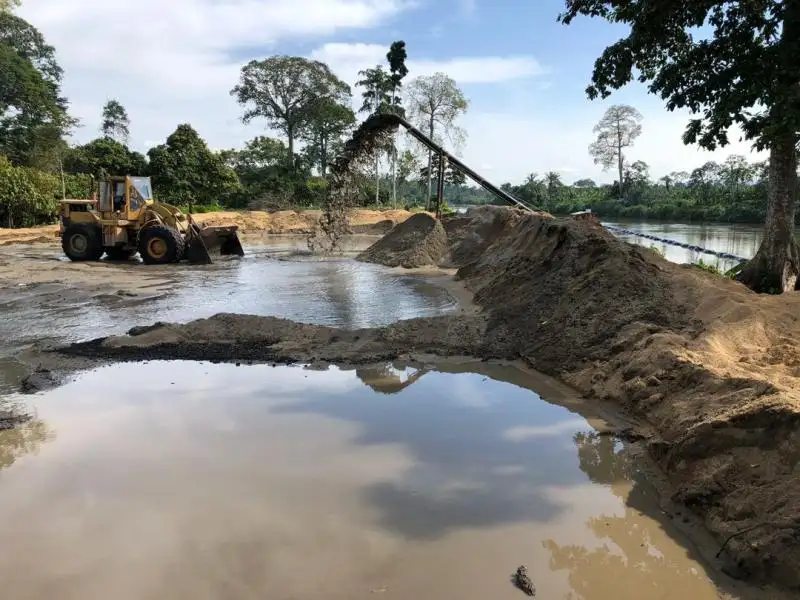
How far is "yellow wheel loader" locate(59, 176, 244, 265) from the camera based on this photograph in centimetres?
1747

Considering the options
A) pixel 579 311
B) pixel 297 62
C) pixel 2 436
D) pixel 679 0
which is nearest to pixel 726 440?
pixel 579 311

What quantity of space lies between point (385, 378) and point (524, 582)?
3.92 m

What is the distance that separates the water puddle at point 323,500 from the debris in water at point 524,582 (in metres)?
0.06

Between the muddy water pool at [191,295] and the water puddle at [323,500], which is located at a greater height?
the muddy water pool at [191,295]

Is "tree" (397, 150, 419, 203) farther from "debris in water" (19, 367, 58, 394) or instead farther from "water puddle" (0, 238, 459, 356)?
"debris in water" (19, 367, 58, 394)

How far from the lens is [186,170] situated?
37.0m

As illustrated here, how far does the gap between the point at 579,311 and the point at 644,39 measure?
15.5ft

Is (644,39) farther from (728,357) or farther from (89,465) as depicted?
(89,465)

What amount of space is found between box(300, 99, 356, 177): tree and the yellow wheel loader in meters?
28.5

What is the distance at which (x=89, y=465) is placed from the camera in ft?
15.6

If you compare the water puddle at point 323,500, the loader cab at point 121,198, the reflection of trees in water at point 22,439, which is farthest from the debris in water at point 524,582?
the loader cab at point 121,198

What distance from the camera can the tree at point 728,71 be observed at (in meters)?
8.41

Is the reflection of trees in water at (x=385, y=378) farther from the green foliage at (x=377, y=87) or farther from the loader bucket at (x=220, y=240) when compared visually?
the green foliage at (x=377, y=87)

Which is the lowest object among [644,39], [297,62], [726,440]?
[726,440]
